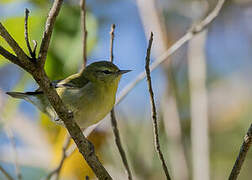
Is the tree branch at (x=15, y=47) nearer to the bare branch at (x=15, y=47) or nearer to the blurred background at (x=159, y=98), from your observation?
the bare branch at (x=15, y=47)

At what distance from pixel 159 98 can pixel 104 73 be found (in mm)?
777

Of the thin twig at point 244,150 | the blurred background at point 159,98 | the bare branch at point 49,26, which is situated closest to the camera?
the bare branch at point 49,26

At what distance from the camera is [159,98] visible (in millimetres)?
3807

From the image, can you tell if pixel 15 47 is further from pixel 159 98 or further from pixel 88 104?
pixel 159 98

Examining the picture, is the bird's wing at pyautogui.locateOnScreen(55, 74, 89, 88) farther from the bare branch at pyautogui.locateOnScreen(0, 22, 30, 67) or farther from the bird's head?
the bare branch at pyautogui.locateOnScreen(0, 22, 30, 67)

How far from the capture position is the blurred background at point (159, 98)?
277 cm

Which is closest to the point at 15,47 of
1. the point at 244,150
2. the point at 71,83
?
the point at 244,150

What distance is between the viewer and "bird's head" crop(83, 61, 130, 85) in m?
3.13

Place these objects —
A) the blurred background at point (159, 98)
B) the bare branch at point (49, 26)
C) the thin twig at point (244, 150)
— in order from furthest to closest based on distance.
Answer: the blurred background at point (159, 98)
the thin twig at point (244, 150)
the bare branch at point (49, 26)

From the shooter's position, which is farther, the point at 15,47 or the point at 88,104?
the point at 88,104

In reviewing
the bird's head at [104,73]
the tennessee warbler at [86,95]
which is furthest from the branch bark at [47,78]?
the bird's head at [104,73]

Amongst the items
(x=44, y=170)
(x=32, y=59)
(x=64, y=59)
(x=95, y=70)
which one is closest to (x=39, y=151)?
(x=44, y=170)

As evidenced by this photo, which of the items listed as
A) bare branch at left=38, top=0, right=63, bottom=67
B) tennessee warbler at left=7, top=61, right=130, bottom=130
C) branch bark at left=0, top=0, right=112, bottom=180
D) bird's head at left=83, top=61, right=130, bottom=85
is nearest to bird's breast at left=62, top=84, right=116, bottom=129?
tennessee warbler at left=7, top=61, right=130, bottom=130

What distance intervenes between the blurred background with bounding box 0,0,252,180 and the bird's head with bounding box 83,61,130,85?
140mm
